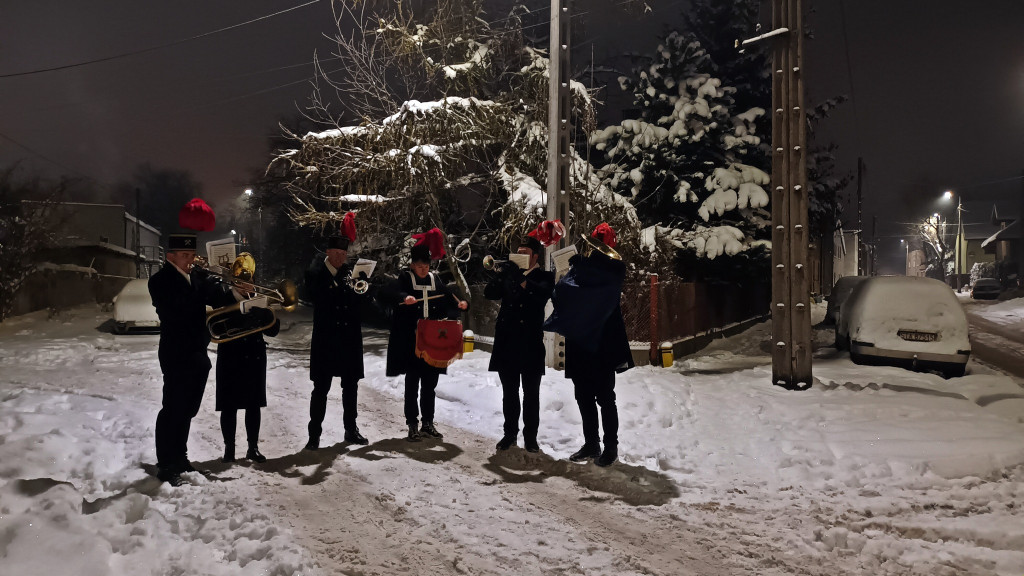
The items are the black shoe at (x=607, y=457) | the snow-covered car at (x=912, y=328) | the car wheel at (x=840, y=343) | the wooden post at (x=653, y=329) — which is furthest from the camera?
the car wheel at (x=840, y=343)

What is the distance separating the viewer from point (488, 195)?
15.8 meters

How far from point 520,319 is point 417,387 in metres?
1.31

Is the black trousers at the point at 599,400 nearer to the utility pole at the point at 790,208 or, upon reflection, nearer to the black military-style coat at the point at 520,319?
the black military-style coat at the point at 520,319

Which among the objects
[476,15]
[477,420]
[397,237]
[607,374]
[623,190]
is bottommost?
[477,420]

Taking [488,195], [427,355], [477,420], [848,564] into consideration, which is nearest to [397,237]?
[488,195]

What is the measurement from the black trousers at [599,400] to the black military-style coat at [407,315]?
5.01ft

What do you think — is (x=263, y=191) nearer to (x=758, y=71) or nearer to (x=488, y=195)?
(x=488, y=195)

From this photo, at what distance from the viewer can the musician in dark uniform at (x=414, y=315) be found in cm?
657

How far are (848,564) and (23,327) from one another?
27.2 m

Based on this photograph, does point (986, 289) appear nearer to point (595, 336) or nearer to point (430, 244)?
point (595, 336)

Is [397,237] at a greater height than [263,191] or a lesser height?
lesser

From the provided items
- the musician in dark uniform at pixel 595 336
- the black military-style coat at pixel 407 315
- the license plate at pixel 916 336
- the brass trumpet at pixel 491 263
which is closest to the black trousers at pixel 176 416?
the black military-style coat at pixel 407 315

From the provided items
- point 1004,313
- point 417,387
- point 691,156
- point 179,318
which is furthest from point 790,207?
point 1004,313

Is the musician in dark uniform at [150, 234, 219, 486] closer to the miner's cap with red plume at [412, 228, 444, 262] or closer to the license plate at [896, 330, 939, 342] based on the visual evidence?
the miner's cap with red plume at [412, 228, 444, 262]
